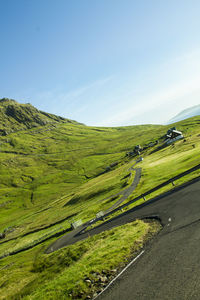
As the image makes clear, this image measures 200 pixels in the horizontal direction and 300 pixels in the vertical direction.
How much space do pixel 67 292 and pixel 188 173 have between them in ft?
121

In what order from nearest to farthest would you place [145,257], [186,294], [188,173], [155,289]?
[186,294]
[155,289]
[145,257]
[188,173]

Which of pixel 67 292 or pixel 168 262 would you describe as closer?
pixel 168 262

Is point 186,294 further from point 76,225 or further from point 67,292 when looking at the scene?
point 76,225

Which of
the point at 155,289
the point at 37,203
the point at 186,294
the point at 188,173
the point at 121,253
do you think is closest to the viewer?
the point at 186,294

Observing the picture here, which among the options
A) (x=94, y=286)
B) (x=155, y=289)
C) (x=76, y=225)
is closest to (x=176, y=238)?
(x=155, y=289)

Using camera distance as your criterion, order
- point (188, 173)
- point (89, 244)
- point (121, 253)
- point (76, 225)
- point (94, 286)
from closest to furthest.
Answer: point (94, 286) < point (121, 253) < point (89, 244) < point (188, 173) < point (76, 225)

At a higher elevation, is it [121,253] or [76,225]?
[121,253]

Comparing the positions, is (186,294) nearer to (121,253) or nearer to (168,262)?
(168,262)

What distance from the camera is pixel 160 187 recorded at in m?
45.0

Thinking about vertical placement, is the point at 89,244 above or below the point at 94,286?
below

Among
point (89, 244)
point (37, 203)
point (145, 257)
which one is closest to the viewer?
point (145, 257)

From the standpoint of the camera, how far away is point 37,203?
18400 centimetres

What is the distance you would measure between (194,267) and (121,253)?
7529 mm

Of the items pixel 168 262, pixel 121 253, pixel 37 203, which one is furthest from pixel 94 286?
pixel 37 203
